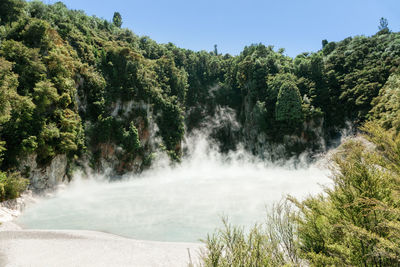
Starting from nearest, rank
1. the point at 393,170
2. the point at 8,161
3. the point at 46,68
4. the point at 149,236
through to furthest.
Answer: the point at 393,170, the point at 149,236, the point at 8,161, the point at 46,68

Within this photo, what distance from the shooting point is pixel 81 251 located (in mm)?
8234

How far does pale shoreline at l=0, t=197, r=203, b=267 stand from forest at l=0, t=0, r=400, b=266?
1974 millimetres

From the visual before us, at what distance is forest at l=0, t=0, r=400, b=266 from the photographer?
492 centimetres

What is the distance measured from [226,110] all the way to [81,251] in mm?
45186

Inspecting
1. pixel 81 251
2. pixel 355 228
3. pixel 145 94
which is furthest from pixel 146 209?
pixel 145 94

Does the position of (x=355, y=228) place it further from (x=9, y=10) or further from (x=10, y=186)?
(x=9, y=10)

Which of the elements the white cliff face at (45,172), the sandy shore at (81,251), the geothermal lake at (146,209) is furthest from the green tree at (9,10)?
the sandy shore at (81,251)

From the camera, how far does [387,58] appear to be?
3884 centimetres

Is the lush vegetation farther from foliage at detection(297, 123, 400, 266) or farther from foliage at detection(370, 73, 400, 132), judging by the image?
foliage at detection(370, 73, 400, 132)

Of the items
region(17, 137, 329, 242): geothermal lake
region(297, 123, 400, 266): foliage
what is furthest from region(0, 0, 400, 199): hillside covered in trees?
region(297, 123, 400, 266): foliage

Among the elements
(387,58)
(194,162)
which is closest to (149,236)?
(194,162)

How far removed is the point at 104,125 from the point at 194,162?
61.2ft

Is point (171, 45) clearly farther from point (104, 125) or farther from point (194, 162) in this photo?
point (104, 125)

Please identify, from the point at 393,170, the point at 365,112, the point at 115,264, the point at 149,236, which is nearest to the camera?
the point at 393,170
